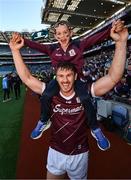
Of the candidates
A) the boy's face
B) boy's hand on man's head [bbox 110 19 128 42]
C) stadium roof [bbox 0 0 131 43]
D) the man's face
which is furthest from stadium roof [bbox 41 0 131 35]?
the man's face

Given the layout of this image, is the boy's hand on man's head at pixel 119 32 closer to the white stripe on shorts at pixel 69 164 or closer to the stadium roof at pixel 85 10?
the white stripe on shorts at pixel 69 164

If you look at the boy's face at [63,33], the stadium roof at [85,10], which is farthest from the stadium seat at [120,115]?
the stadium roof at [85,10]

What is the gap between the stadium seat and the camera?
9602 millimetres

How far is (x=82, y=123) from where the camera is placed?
339 centimetres

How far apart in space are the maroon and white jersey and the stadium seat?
20.8 ft

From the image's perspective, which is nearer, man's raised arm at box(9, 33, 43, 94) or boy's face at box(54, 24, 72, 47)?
man's raised arm at box(9, 33, 43, 94)

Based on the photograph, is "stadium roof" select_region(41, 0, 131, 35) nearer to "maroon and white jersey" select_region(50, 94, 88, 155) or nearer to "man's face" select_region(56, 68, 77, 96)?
"maroon and white jersey" select_region(50, 94, 88, 155)

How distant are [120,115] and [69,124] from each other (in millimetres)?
6707

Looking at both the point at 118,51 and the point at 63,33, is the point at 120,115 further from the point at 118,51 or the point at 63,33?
the point at 118,51

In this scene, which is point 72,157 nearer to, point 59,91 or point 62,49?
point 59,91

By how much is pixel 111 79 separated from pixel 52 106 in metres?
0.72

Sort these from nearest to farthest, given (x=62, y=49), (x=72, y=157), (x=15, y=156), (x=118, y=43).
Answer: (x=118, y=43)
(x=72, y=157)
(x=62, y=49)
(x=15, y=156)

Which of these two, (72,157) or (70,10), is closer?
(72,157)

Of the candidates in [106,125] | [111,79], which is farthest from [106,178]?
[106,125]
